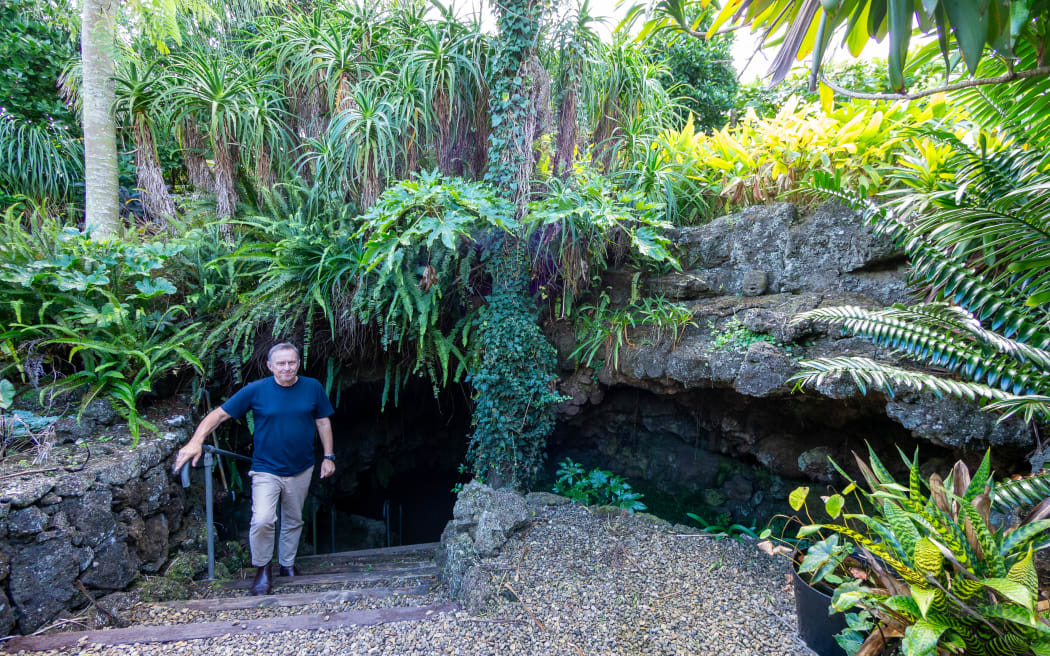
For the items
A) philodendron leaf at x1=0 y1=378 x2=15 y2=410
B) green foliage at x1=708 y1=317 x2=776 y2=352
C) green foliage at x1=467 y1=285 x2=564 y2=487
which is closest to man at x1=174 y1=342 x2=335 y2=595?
philodendron leaf at x1=0 y1=378 x2=15 y2=410

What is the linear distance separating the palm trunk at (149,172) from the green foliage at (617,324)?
3.97 meters

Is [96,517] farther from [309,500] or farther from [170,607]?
[309,500]

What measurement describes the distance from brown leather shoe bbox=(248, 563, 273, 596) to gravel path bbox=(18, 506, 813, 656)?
473 millimetres

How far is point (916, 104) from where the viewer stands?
3.75 m

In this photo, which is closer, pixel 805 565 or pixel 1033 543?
pixel 1033 543

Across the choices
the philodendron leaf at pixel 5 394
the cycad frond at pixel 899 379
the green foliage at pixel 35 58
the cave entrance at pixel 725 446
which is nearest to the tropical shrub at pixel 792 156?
the cycad frond at pixel 899 379

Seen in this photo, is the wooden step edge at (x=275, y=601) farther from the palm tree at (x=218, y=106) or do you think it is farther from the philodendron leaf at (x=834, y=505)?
the palm tree at (x=218, y=106)

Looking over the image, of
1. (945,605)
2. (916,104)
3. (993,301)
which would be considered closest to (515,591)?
(945,605)

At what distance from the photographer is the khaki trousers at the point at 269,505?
317cm

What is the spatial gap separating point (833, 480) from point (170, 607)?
406 centimetres

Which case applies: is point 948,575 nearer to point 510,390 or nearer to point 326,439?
point 510,390

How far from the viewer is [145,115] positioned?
465 centimetres

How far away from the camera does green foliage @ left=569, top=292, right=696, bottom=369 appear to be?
141 inches

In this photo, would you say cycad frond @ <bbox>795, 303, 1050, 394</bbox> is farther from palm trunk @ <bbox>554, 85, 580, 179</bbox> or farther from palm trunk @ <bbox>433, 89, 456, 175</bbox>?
palm trunk @ <bbox>433, 89, 456, 175</bbox>
